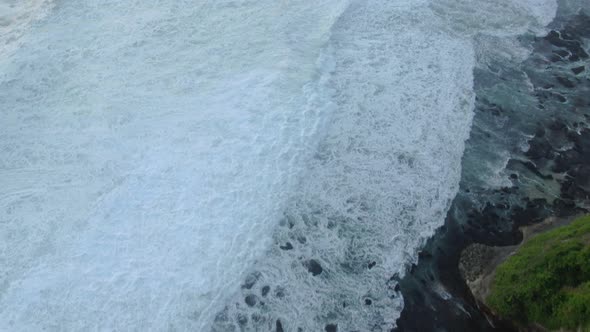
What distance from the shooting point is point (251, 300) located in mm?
9148

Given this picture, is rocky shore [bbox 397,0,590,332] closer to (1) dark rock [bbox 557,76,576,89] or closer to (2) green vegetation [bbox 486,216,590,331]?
(1) dark rock [bbox 557,76,576,89]

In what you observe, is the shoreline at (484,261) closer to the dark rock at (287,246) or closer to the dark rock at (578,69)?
the dark rock at (287,246)

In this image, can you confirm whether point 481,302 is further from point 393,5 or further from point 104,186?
point 393,5

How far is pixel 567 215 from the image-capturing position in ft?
35.4

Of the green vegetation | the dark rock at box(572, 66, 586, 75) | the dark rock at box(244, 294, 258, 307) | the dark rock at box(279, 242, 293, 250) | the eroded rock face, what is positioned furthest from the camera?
the dark rock at box(572, 66, 586, 75)

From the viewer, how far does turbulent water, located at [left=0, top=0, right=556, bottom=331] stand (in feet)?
30.2

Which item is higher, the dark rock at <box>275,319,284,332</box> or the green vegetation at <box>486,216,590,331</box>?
the green vegetation at <box>486,216,590,331</box>

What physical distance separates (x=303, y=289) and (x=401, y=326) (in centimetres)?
184

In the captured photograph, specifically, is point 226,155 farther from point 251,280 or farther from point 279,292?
point 279,292

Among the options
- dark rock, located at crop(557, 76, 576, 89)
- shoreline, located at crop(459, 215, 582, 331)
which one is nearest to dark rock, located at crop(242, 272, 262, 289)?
shoreline, located at crop(459, 215, 582, 331)

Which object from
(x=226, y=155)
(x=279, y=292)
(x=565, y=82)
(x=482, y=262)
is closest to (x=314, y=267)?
(x=279, y=292)

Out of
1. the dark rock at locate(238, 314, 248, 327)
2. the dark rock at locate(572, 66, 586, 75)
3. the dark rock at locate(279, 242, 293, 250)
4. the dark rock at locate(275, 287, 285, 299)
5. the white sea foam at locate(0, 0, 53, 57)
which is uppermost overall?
the white sea foam at locate(0, 0, 53, 57)

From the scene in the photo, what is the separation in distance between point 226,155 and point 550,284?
696cm

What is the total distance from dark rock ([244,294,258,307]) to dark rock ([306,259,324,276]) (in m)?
1.17
